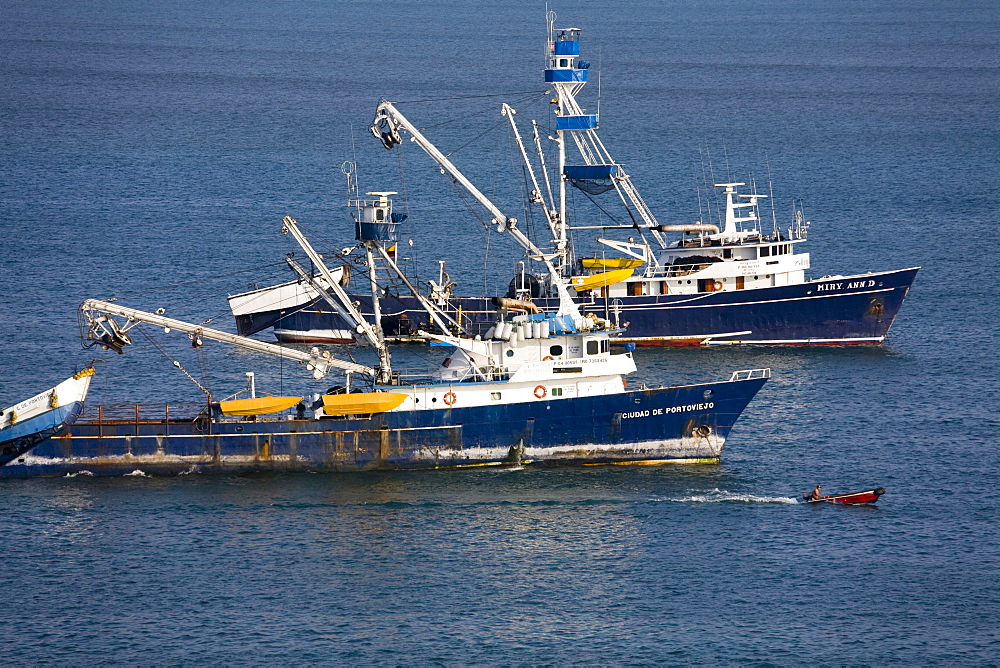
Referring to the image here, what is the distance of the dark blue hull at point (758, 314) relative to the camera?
100062mm

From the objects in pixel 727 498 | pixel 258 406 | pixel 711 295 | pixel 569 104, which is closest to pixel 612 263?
pixel 711 295

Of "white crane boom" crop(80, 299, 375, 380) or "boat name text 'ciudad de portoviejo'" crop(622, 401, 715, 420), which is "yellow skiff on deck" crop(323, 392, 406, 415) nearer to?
"white crane boom" crop(80, 299, 375, 380)

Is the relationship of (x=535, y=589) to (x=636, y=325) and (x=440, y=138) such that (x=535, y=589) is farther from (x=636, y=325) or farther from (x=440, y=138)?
(x=440, y=138)

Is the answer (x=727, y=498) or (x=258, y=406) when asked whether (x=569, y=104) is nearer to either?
(x=258, y=406)

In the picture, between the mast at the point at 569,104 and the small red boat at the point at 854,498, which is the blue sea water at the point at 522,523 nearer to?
the small red boat at the point at 854,498

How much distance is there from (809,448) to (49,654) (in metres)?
39.3

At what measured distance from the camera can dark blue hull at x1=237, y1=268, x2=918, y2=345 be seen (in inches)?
3939

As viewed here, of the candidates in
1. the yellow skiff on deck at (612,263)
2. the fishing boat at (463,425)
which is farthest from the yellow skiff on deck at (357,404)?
the yellow skiff on deck at (612,263)

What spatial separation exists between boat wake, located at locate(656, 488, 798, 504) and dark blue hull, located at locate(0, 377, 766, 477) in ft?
15.5

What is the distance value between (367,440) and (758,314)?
119 ft

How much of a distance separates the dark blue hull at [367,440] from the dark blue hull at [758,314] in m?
26.5

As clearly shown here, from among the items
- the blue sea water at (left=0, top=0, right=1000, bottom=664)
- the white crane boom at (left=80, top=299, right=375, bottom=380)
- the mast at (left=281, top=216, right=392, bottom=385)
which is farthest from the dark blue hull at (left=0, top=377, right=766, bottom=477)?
the white crane boom at (left=80, top=299, right=375, bottom=380)

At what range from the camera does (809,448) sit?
78.9 metres

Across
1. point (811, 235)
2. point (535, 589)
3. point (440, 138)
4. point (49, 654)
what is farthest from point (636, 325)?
point (440, 138)
